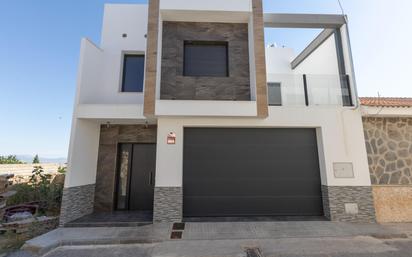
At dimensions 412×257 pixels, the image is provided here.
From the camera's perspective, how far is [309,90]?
21.9 ft

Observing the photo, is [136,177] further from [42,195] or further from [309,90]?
[309,90]

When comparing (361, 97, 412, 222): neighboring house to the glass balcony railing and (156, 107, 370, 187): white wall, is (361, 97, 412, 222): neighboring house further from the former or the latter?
the glass balcony railing

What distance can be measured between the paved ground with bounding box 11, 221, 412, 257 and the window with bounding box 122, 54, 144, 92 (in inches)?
201

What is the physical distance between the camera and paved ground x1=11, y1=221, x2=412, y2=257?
13.5 ft

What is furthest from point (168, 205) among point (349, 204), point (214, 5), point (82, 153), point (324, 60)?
point (324, 60)

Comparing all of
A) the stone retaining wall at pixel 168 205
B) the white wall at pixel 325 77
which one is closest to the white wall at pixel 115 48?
the stone retaining wall at pixel 168 205

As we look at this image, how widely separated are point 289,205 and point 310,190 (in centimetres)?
89

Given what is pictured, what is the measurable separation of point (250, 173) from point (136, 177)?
438 cm

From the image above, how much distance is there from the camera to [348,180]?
6.11m

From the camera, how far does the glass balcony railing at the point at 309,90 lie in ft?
21.6

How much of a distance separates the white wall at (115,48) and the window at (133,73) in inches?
9.4

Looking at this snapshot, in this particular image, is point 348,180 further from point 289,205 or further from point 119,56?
point 119,56

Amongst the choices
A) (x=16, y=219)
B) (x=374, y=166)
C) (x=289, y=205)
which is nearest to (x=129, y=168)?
(x=16, y=219)

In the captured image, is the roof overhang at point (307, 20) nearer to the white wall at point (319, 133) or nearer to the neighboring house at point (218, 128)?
the neighboring house at point (218, 128)
